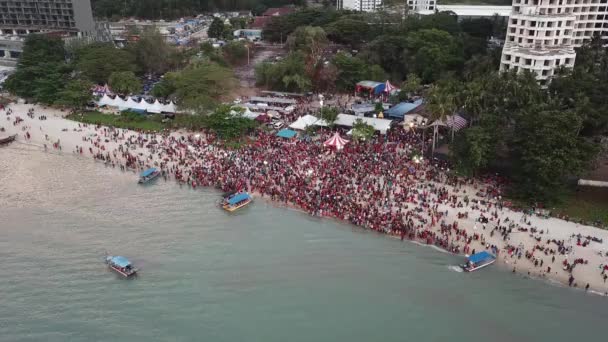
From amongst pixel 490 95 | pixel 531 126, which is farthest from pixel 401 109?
pixel 531 126

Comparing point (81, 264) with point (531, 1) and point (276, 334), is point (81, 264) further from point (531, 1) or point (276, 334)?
point (531, 1)

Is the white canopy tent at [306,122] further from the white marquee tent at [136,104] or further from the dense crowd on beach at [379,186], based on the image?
the white marquee tent at [136,104]

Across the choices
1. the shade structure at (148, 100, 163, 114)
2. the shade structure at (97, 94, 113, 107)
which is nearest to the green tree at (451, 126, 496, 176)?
the shade structure at (148, 100, 163, 114)

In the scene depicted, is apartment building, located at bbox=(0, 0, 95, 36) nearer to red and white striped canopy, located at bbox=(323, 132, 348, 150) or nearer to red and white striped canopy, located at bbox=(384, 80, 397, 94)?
red and white striped canopy, located at bbox=(384, 80, 397, 94)

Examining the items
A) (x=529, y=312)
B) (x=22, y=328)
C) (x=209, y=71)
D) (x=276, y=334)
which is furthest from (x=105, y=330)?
(x=209, y=71)

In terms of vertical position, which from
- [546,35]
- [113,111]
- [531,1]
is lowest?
[113,111]
